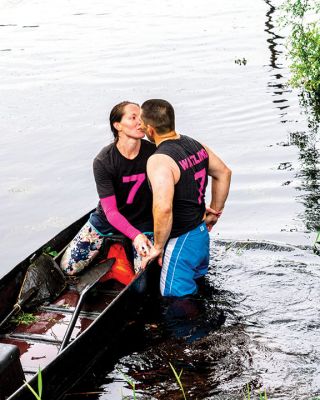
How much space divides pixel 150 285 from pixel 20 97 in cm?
1206

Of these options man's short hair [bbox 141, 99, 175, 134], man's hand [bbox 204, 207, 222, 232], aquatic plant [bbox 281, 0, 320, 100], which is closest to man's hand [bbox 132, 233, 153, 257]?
man's hand [bbox 204, 207, 222, 232]

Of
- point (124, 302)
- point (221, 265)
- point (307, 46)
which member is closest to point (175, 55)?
point (307, 46)

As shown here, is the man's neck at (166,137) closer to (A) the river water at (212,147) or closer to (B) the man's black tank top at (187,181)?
(B) the man's black tank top at (187,181)

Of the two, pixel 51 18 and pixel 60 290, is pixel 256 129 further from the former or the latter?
pixel 51 18

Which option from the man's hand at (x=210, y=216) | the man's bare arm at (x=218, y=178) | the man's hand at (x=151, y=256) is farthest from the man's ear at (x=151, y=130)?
the man's hand at (x=210, y=216)

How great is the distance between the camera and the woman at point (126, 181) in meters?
7.29

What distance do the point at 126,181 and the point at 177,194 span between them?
0.64m

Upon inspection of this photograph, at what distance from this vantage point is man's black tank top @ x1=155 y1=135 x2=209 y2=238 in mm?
7027

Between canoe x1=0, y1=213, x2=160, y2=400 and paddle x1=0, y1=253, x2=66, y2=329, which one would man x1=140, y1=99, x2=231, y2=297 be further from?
paddle x1=0, y1=253, x2=66, y2=329

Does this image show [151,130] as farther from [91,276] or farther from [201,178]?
[91,276]

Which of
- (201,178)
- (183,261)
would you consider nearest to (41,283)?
(183,261)

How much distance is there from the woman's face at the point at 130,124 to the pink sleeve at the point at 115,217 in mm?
711

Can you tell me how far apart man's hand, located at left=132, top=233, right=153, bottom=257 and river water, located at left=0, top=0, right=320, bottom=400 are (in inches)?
35.0

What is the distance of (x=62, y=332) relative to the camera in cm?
714
